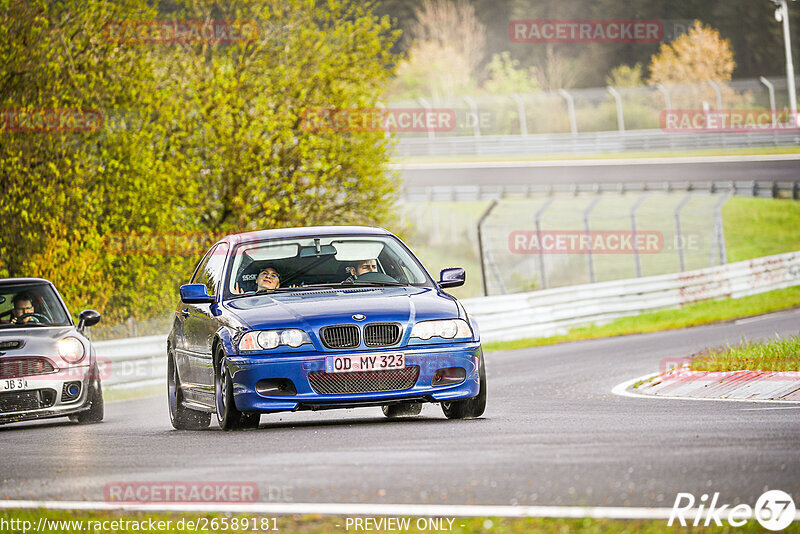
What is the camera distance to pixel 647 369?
55.7 feet

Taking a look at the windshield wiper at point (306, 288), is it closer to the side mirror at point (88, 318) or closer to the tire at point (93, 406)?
the tire at point (93, 406)

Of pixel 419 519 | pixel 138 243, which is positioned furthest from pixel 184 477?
pixel 138 243

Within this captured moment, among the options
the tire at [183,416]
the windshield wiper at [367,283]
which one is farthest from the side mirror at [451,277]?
the tire at [183,416]

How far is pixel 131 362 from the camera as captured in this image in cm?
1922

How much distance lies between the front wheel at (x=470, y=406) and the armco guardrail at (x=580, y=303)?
939 centimetres

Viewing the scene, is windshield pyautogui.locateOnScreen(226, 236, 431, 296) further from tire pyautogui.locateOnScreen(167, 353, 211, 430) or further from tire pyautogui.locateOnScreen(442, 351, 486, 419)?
tire pyautogui.locateOnScreen(167, 353, 211, 430)

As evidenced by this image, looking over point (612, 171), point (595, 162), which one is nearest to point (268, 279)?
point (612, 171)

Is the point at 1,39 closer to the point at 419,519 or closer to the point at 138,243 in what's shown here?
the point at 138,243

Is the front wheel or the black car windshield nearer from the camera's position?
the front wheel

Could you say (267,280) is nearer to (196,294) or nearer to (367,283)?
(196,294)

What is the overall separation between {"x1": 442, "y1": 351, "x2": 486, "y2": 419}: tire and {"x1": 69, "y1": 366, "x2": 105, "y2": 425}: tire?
4642mm

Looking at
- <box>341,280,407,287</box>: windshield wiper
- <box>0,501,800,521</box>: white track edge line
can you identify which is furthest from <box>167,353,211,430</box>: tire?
<box>0,501,800,521</box>: white track edge line

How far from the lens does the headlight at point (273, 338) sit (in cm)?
981

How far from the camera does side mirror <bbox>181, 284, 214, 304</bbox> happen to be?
10.8 metres
